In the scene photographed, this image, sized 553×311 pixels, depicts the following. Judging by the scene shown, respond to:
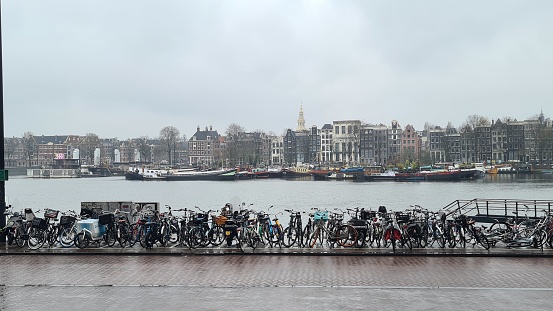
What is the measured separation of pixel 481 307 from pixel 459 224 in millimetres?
5452

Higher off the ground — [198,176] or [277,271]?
[198,176]

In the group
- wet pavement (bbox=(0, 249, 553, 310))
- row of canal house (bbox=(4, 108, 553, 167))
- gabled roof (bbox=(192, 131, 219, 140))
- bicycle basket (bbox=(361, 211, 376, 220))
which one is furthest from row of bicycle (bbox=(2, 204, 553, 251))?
gabled roof (bbox=(192, 131, 219, 140))

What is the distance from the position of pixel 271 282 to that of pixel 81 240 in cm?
567

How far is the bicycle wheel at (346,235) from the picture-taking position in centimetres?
1364

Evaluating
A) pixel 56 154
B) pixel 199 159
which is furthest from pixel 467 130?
pixel 56 154

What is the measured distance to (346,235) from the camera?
13.8 metres

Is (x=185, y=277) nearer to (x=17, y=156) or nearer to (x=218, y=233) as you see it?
(x=218, y=233)

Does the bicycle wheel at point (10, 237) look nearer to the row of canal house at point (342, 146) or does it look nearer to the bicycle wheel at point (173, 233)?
the bicycle wheel at point (173, 233)

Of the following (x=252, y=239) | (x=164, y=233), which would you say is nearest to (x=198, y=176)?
(x=164, y=233)

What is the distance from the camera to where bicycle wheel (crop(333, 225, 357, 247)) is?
1364cm

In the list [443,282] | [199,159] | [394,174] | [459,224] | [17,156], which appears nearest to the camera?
[443,282]

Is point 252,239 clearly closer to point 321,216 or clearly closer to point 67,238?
point 321,216

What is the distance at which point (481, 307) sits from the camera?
8.42m

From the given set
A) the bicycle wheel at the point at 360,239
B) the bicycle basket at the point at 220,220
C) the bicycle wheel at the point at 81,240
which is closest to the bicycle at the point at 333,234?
the bicycle wheel at the point at 360,239
